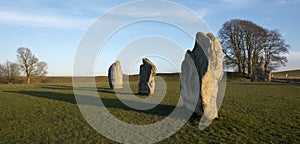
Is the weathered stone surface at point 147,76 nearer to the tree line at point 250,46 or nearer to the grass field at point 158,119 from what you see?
the grass field at point 158,119

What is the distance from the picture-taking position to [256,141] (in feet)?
21.9

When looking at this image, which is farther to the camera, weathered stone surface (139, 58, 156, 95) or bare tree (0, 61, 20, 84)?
bare tree (0, 61, 20, 84)

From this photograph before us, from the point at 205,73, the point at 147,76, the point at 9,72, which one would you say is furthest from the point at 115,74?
the point at 9,72

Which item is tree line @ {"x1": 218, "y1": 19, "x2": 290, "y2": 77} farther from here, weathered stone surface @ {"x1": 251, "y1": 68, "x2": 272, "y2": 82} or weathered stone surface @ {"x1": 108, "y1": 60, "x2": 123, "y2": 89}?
weathered stone surface @ {"x1": 108, "y1": 60, "x2": 123, "y2": 89}

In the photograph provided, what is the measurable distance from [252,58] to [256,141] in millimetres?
39818

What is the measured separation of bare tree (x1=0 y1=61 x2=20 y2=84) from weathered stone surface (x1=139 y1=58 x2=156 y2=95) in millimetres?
34609

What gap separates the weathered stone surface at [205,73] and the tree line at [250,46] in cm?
3588

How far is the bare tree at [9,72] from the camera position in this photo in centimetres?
4400

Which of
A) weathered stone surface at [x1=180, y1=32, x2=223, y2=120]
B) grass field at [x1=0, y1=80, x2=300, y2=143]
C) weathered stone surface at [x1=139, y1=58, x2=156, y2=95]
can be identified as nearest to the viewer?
grass field at [x1=0, y1=80, x2=300, y2=143]

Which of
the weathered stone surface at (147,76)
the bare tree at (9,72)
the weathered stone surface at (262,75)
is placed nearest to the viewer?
the weathered stone surface at (147,76)

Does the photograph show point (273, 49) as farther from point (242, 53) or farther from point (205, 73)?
point (205, 73)

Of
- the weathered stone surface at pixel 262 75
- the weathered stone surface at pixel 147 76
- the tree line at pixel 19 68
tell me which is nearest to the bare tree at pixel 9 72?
the tree line at pixel 19 68

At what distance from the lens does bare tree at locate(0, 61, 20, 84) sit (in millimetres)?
44000

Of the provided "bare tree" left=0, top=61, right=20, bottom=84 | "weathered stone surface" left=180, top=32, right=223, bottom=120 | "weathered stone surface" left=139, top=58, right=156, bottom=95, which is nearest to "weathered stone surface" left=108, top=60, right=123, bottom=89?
"weathered stone surface" left=139, top=58, right=156, bottom=95
